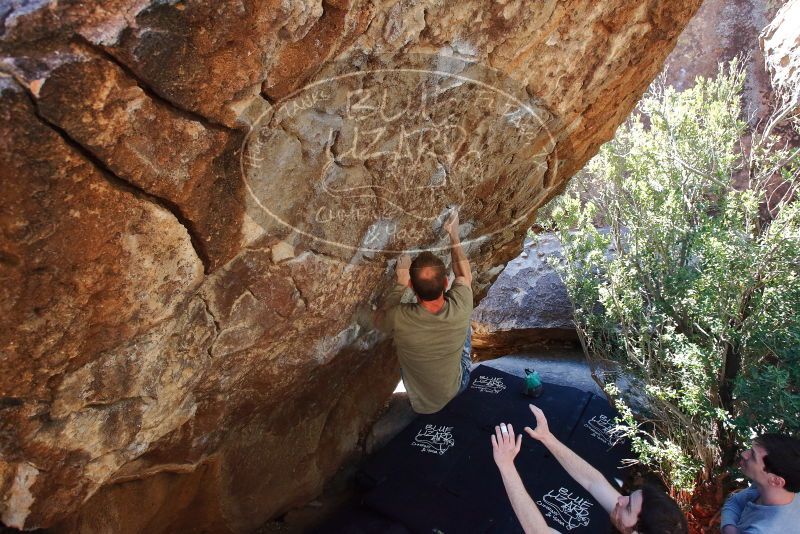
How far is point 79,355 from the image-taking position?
1.70 metres

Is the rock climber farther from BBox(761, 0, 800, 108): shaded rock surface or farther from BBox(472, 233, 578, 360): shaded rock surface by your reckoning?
BBox(761, 0, 800, 108): shaded rock surface

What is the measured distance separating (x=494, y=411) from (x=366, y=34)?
282 centimetres

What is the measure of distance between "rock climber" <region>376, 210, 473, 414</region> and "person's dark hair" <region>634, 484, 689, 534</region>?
1.17 meters

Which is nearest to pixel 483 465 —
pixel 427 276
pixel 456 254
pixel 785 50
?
pixel 456 254

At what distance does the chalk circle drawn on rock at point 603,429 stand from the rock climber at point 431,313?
3.89ft

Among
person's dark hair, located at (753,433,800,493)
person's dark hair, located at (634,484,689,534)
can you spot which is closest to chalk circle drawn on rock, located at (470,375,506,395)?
person's dark hair, located at (753,433,800,493)

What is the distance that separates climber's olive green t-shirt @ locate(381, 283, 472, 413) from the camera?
2740mm

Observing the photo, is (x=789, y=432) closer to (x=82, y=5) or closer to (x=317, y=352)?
(x=317, y=352)

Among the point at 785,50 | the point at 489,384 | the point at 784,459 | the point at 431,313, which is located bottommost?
the point at 489,384

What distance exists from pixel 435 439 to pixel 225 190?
244 cm

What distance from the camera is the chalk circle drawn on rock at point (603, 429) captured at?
Result: 11.9 ft

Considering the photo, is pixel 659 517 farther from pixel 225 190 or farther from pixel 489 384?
pixel 489 384

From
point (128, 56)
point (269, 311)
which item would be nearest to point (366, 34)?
point (128, 56)

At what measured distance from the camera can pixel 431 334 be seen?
2.81m
